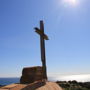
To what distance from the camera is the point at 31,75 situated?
10492mm

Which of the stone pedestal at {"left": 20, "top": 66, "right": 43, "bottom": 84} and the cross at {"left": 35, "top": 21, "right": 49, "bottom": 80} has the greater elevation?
the cross at {"left": 35, "top": 21, "right": 49, "bottom": 80}

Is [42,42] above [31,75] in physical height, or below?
above

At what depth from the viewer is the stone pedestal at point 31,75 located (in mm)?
10355

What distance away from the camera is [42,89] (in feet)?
24.5

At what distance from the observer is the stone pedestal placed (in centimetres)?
1036

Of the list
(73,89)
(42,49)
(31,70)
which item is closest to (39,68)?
(31,70)

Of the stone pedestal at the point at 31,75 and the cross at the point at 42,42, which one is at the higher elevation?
the cross at the point at 42,42

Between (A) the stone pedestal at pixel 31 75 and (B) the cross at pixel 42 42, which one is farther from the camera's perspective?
(A) the stone pedestal at pixel 31 75

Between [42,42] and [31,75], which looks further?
[42,42]

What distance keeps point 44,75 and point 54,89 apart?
2.61 metres

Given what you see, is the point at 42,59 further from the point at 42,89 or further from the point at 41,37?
the point at 42,89

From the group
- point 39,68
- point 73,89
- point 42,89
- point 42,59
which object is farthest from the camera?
point 73,89

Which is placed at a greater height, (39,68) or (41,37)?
(41,37)

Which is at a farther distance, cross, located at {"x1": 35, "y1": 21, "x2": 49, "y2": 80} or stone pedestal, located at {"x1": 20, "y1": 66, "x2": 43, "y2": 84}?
stone pedestal, located at {"x1": 20, "y1": 66, "x2": 43, "y2": 84}
